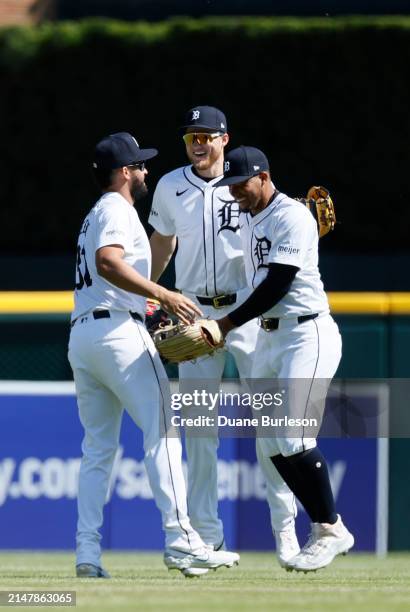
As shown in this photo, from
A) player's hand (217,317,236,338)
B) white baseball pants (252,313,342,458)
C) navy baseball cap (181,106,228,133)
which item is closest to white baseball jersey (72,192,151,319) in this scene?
player's hand (217,317,236,338)

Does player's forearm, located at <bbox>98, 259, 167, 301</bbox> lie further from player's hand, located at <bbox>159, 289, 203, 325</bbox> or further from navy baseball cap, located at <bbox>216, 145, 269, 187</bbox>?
navy baseball cap, located at <bbox>216, 145, 269, 187</bbox>

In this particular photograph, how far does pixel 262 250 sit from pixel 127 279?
72cm

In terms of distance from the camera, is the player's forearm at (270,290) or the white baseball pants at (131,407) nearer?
the white baseball pants at (131,407)

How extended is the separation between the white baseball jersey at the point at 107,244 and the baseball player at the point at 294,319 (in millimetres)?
432

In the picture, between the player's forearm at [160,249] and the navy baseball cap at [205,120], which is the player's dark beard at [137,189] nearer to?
the navy baseball cap at [205,120]

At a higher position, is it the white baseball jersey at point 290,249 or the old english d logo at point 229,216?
the old english d logo at point 229,216

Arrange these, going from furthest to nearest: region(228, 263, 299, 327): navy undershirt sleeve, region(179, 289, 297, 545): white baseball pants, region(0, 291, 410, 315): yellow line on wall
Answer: region(0, 291, 410, 315): yellow line on wall → region(179, 289, 297, 545): white baseball pants → region(228, 263, 299, 327): navy undershirt sleeve

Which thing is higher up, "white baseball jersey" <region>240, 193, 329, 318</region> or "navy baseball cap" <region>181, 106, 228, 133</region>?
"navy baseball cap" <region>181, 106, 228, 133</region>

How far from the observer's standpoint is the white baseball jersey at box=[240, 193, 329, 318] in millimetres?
6102

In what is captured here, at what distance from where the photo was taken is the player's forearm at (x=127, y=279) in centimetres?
580

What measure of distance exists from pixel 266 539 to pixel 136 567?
4.24 feet

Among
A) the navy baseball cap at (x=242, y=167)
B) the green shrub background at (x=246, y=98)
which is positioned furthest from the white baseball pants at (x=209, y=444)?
the green shrub background at (x=246, y=98)

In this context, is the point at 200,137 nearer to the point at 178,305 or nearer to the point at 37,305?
the point at 178,305

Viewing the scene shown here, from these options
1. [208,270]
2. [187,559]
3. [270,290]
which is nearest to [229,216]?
[208,270]
